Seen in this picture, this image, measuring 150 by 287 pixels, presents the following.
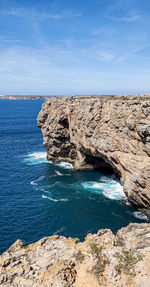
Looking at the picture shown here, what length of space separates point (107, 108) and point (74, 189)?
25689 millimetres

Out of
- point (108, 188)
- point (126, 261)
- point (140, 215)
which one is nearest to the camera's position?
point (126, 261)

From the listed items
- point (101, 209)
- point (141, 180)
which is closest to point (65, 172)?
point (101, 209)

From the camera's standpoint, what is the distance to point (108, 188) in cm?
6512

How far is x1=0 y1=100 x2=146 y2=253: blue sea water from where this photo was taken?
46194 mm

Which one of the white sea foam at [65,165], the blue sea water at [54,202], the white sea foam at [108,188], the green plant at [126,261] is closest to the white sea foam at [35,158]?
the blue sea water at [54,202]

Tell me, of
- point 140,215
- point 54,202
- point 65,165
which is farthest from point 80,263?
point 65,165

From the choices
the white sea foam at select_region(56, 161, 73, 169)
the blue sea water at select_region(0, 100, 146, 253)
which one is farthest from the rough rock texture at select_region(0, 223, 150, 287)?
the white sea foam at select_region(56, 161, 73, 169)

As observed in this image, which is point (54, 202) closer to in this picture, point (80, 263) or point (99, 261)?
point (80, 263)

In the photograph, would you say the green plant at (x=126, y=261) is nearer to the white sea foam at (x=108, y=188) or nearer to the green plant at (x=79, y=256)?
the green plant at (x=79, y=256)

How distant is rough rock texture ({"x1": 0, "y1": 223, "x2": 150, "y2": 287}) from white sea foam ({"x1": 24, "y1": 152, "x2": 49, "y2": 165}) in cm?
6556

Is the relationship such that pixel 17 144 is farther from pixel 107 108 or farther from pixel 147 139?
pixel 147 139

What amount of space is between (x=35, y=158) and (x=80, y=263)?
74575 millimetres

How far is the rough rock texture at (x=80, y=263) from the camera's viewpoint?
18688mm

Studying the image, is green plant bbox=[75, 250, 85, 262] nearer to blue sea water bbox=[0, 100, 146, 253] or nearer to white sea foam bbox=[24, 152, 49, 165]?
blue sea water bbox=[0, 100, 146, 253]
